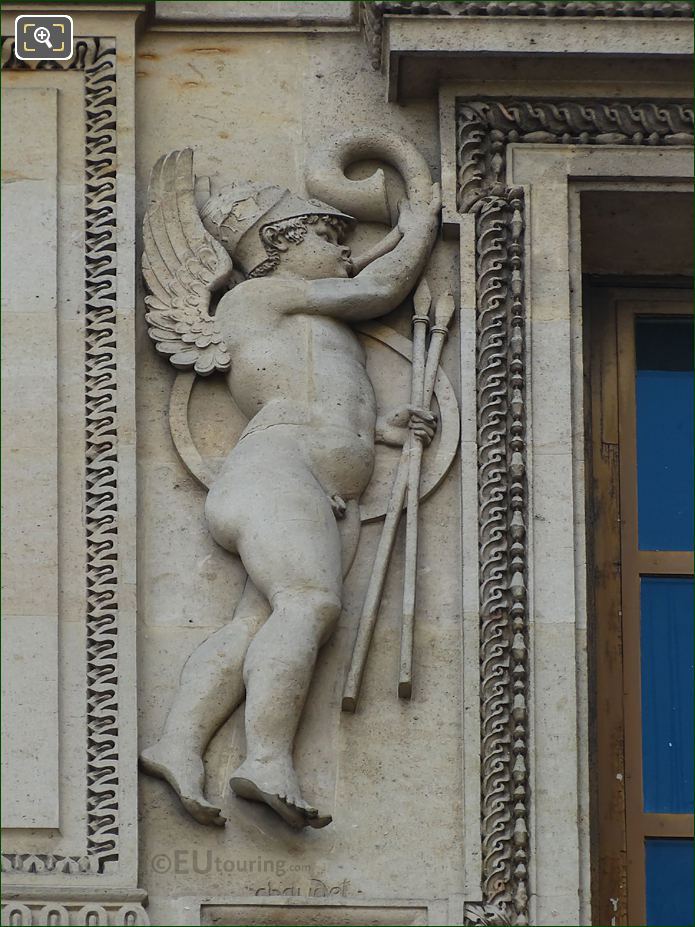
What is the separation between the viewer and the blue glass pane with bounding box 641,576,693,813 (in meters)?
11.1

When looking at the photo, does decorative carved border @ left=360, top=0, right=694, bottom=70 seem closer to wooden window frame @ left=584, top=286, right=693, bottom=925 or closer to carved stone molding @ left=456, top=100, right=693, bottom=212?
carved stone molding @ left=456, top=100, right=693, bottom=212

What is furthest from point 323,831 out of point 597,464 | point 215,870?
point 597,464

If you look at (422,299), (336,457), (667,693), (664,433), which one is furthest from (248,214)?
(667,693)

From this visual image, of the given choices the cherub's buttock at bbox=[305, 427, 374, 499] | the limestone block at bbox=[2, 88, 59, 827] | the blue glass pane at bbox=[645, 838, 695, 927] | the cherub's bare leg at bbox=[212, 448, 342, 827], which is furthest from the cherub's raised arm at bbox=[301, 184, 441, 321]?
the blue glass pane at bbox=[645, 838, 695, 927]

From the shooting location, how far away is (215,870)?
1044 cm

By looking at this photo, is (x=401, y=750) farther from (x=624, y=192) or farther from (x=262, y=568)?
(x=624, y=192)

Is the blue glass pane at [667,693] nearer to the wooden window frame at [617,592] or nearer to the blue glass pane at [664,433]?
the wooden window frame at [617,592]

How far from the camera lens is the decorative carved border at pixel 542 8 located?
446 inches

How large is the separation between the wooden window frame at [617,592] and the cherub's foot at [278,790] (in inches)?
46.6

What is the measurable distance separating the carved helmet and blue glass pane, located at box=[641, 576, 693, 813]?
1.91m

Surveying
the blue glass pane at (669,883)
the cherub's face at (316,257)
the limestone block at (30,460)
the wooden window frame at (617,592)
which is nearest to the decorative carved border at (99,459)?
the limestone block at (30,460)

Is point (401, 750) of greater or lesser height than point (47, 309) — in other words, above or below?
below

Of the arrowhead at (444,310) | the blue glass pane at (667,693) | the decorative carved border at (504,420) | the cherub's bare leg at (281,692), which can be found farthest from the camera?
the arrowhead at (444,310)

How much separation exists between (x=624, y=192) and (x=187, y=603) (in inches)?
91.9
